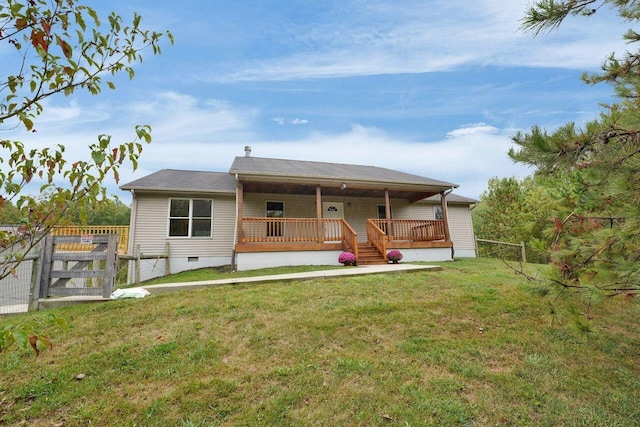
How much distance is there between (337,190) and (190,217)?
5752mm

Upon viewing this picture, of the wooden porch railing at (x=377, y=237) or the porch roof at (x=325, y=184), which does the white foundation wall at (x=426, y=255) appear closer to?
the wooden porch railing at (x=377, y=237)

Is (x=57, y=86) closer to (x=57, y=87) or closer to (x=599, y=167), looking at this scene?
(x=57, y=87)

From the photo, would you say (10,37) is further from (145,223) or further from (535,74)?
(145,223)

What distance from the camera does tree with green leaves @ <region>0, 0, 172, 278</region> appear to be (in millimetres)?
1374

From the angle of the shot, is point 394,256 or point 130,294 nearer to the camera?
point 130,294

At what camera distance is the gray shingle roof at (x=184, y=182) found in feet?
33.9

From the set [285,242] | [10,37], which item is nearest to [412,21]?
[285,242]

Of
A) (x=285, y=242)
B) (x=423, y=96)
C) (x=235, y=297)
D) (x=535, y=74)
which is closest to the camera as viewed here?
(x=235, y=297)

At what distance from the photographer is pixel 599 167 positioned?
2.29 metres

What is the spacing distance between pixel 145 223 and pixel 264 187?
14.5 ft

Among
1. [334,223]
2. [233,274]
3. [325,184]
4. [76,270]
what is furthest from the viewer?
[334,223]

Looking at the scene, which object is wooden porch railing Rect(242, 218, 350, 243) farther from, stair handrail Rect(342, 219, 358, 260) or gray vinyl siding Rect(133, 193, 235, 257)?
gray vinyl siding Rect(133, 193, 235, 257)

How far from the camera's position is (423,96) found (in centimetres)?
1477

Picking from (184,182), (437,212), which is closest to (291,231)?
(184,182)
